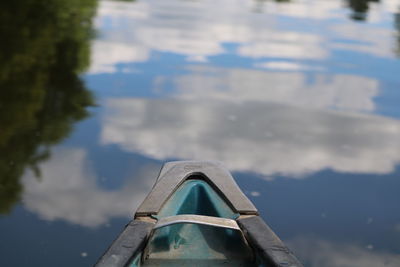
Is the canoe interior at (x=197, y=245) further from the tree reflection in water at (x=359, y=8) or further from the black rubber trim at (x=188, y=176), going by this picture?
the tree reflection in water at (x=359, y=8)

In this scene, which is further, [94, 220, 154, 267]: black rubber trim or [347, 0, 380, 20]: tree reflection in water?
[347, 0, 380, 20]: tree reflection in water

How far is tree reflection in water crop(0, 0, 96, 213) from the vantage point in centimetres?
555

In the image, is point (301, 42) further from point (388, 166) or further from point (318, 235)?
point (318, 235)

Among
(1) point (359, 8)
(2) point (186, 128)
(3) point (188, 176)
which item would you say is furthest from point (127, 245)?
(1) point (359, 8)

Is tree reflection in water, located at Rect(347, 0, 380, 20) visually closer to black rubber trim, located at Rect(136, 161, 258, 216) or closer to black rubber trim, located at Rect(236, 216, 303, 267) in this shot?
black rubber trim, located at Rect(136, 161, 258, 216)

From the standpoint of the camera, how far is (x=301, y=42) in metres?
12.8

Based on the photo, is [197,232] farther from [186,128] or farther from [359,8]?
[359,8]

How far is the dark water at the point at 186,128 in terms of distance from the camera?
180 inches

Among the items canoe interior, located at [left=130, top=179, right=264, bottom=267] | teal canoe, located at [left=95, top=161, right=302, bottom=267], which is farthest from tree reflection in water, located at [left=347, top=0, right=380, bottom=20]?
canoe interior, located at [left=130, top=179, right=264, bottom=267]

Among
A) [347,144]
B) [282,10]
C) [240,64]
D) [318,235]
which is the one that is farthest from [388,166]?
[282,10]

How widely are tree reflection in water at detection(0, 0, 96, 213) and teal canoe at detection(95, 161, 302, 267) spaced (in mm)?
1614

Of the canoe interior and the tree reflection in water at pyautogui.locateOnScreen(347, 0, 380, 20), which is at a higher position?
the tree reflection in water at pyautogui.locateOnScreen(347, 0, 380, 20)

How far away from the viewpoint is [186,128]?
6797mm

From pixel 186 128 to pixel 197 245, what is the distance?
134 inches
